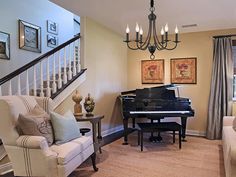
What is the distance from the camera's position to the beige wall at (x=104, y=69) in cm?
449

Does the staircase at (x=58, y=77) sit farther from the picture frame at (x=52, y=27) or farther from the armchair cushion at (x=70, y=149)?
the armchair cushion at (x=70, y=149)

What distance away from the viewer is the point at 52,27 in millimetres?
5336

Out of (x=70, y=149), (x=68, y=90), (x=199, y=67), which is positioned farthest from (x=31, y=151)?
(x=199, y=67)

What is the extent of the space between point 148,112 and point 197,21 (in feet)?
6.73

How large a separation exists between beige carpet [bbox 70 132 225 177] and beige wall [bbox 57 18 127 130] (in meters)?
1.00

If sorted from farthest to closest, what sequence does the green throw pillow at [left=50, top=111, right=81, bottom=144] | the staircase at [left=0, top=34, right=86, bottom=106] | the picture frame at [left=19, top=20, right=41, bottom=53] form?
1. the picture frame at [left=19, top=20, right=41, bottom=53]
2. the staircase at [left=0, top=34, right=86, bottom=106]
3. the green throw pillow at [left=50, top=111, right=81, bottom=144]

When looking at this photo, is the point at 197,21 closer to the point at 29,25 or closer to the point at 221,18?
the point at 221,18

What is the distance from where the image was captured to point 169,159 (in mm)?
3566

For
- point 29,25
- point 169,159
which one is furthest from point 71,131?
point 29,25

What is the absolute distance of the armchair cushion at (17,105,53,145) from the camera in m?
2.47

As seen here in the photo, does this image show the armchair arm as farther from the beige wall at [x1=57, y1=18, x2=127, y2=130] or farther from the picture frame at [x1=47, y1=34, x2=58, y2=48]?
the picture frame at [x1=47, y1=34, x2=58, y2=48]

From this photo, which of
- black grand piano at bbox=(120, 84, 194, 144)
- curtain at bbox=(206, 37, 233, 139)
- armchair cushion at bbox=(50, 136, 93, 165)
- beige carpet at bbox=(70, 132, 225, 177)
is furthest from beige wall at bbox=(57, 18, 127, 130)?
curtain at bbox=(206, 37, 233, 139)

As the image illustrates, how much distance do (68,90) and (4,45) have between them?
1482mm

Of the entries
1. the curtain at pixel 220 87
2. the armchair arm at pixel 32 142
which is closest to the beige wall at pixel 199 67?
the curtain at pixel 220 87
